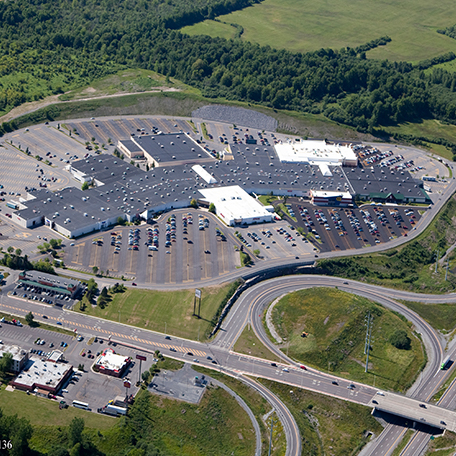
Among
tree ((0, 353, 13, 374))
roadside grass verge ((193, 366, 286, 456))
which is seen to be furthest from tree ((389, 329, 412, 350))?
tree ((0, 353, 13, 374))

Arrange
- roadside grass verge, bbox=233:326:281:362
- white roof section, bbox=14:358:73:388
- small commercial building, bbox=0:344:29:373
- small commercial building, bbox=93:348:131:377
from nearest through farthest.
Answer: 1. white roof section, bbox=14:358:73:388
2. small commercial building, bbox=0:344:29:373
3. small commercial building, bbox=93:348:131:377
4. roadside grass verge, bbox=233:326:281:362

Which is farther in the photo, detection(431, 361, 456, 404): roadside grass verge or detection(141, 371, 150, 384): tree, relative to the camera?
detection(431, 361, 456, 404): roadside grass verge

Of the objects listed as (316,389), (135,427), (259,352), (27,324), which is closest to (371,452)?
(316,389)

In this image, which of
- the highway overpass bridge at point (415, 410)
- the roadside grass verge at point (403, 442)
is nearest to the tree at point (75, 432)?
the highway overpass bridge at point (415, 410)

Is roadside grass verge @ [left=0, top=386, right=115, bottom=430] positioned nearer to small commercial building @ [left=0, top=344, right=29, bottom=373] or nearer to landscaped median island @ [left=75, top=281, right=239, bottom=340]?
small commercial building @ [left=0, top=344, right=29, bottom=373]

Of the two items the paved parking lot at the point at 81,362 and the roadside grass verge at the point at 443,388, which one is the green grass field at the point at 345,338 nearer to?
the roadside grass verge at the point at 443,388
